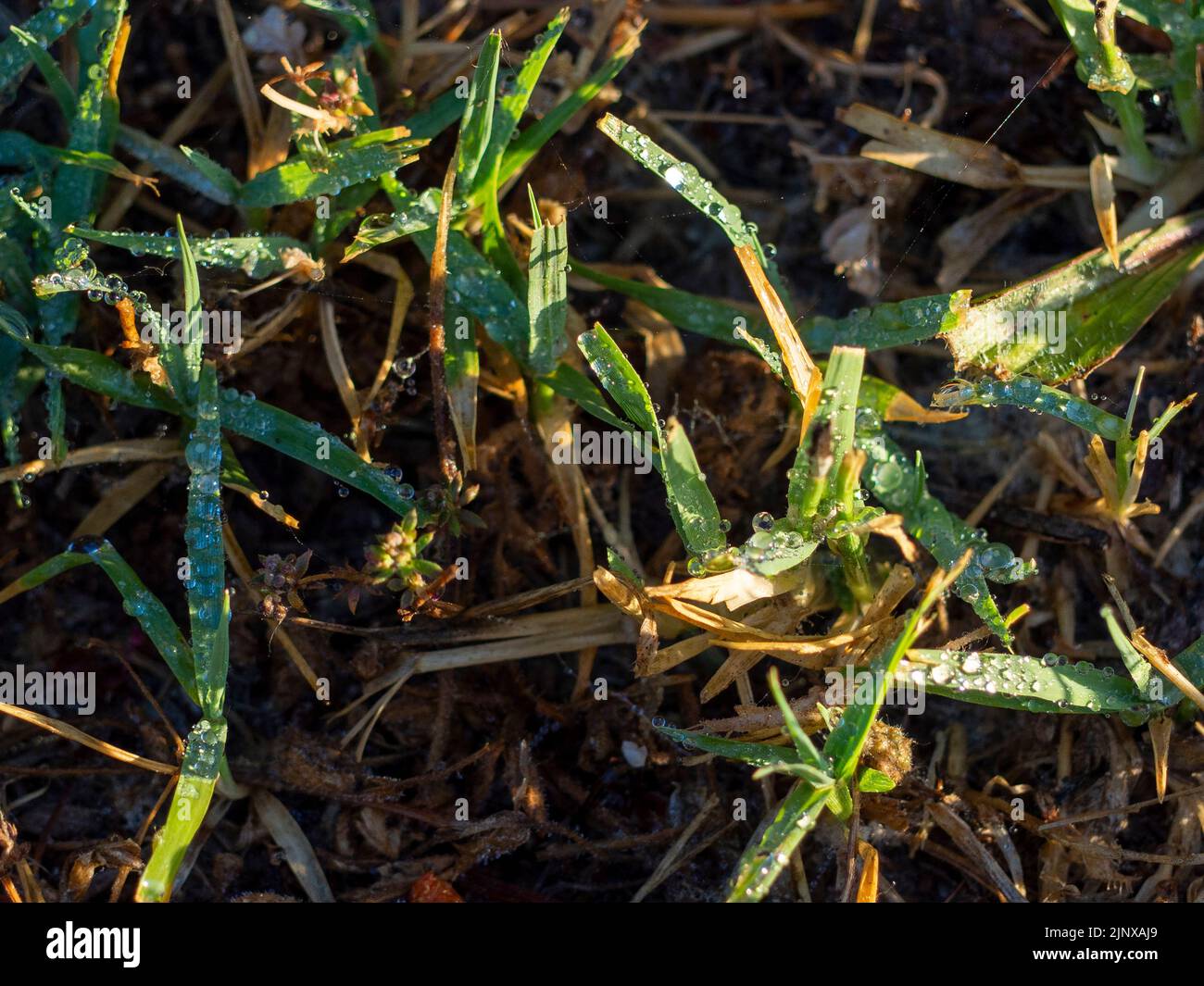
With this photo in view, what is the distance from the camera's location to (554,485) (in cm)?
200

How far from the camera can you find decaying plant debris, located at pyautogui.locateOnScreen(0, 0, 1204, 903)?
5.96 ft

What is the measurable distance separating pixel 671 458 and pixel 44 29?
1428 mm

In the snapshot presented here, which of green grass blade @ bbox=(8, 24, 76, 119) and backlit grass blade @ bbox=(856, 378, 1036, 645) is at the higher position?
green grass blade @ bbox=(8, 24, 76, 119)

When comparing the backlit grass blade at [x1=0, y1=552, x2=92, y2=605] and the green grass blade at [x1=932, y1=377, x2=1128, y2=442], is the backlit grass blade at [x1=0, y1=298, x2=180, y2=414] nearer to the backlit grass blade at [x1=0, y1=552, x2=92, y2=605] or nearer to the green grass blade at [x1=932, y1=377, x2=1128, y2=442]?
the backlit grass blade at [x1=0, y1=552, x2=92, y2=605]

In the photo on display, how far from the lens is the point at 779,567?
170 centimetres

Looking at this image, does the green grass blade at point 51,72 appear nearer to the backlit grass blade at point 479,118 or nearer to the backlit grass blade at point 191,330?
the backlit grass blade at point 191,330

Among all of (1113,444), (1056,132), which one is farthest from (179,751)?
(1056,132)

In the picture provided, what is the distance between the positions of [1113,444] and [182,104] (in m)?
2.05

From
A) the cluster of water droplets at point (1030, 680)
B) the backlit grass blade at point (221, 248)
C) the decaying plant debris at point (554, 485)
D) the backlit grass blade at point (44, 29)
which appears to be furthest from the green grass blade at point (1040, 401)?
the backlit grass blade at point (44, 29)

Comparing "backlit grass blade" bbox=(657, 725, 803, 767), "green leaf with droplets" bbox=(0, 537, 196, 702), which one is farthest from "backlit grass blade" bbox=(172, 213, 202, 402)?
"backlit grass blade" bbox=(657, 725, 803, 767)

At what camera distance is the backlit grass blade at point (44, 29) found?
194cm

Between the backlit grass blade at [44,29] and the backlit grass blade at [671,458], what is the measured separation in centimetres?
115

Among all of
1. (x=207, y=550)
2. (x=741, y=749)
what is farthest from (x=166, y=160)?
(x=741, y=749)
